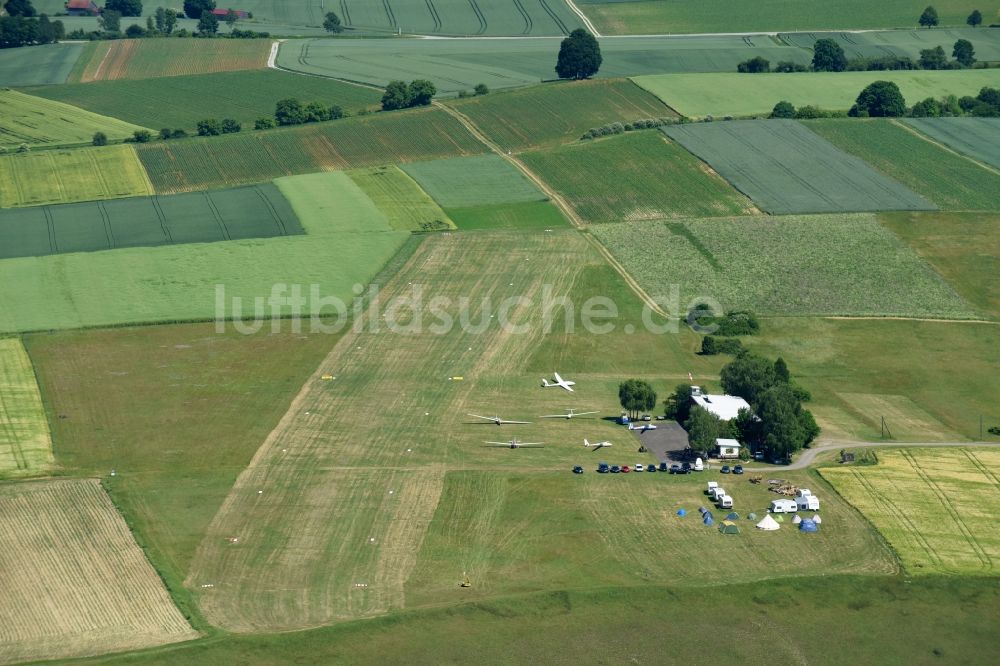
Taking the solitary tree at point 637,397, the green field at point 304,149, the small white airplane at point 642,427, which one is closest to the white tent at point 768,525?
the small white airplane at point 642,427

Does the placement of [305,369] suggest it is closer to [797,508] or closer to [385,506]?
[385,506]

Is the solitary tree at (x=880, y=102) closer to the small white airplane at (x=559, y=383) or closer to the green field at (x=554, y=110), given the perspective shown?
the green field at (x=554, y=110)

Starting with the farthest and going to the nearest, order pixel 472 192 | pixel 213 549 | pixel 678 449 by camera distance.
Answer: pixel 472 192
pixel 678 449
pixel 213 549

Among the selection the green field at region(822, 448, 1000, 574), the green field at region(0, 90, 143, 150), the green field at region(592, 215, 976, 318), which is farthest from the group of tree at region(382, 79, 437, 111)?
the green field at region(822, 448, 1000, 574)

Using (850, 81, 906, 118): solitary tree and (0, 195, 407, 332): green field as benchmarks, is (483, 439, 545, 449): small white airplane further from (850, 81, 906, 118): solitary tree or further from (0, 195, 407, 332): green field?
(850, 81, 906, 118): solitary tree

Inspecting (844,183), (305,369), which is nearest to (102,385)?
(305,369)

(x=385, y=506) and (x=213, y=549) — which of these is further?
(x=385, y=506)

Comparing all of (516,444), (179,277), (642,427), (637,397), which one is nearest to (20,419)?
(179,277)
